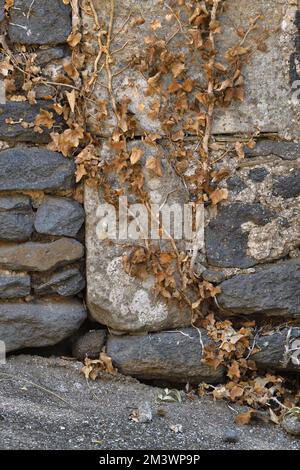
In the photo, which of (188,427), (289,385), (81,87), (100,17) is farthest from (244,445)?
(100,17)

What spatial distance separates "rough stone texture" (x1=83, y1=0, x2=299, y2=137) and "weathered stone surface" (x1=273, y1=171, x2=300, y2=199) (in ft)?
0.56

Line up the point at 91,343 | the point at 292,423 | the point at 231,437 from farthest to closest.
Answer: the point at 91,343
the point at 292,423
the point at 231,437

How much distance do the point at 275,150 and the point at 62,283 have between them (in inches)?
40.4

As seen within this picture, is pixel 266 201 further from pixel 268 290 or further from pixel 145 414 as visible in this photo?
pixel 145 414

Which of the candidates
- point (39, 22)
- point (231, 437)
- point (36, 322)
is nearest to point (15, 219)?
point (36, 322)

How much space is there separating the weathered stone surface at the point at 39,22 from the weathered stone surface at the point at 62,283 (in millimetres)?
937

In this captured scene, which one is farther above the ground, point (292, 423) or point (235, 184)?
point (235, 184)

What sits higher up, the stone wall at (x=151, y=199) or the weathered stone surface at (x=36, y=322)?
the stone wall at (x=151, y=199)

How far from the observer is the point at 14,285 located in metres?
3.05

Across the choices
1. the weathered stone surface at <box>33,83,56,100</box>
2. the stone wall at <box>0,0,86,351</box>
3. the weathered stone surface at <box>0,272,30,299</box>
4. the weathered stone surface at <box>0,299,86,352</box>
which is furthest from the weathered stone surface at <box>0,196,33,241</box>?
the weathered stone surface at <box>33,83,56,100</box>

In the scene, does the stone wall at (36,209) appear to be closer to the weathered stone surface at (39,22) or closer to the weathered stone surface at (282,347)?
the weathered stone surface at (39,22)

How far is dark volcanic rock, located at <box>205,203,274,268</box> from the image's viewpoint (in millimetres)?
2994

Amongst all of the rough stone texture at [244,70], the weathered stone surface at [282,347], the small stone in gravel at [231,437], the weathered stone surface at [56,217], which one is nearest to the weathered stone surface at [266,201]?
the rough stone texture at [244,70]

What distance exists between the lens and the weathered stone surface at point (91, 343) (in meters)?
3.16
